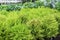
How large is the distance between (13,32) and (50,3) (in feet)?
14.2

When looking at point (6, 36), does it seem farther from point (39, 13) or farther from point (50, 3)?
point (50, 3)

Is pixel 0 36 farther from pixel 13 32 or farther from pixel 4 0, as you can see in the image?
pixel 4 0

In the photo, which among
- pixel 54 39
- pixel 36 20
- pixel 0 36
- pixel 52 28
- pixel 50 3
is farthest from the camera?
pixel 50 3

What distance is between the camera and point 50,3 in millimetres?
8781

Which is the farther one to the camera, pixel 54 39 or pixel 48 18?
pixel 54 39

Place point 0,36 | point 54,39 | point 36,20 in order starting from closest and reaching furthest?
point 0,36 → point 36,20 → point 54,39

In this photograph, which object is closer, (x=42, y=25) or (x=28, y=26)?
(x=28, y=26)

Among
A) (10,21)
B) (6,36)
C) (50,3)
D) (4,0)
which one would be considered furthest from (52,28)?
(4,0)

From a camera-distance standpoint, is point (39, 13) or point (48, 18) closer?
point (48, 18)

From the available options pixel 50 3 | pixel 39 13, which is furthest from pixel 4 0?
pixel 39 13

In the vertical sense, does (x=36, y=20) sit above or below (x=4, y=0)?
above

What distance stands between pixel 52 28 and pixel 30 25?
68 cm

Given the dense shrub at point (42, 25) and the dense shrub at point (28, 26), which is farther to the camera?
the dense shrub at point (42, 25)

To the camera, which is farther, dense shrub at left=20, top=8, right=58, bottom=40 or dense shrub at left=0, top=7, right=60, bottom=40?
dense shrub at left=20, top=8, right=58, bottom=40
